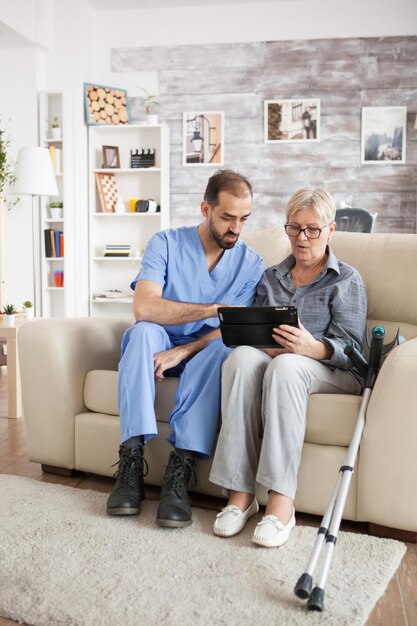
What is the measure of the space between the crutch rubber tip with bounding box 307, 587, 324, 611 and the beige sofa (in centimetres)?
48

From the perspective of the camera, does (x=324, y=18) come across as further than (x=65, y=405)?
Yes

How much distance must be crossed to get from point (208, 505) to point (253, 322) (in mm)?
625

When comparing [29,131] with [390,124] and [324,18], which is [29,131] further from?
[390,124]

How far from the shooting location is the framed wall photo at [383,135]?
5.46 meters

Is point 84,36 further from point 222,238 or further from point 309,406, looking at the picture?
point 309,406

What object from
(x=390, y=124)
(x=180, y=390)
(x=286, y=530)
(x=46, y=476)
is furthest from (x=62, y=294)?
(x=286, y=530)

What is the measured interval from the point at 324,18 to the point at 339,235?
375 cm

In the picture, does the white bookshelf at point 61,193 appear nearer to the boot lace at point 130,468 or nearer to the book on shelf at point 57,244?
the book on shelf at point 57,244

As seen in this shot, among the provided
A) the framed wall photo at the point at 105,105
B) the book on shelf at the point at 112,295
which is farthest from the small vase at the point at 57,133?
the book on shelf at the point at 112,295

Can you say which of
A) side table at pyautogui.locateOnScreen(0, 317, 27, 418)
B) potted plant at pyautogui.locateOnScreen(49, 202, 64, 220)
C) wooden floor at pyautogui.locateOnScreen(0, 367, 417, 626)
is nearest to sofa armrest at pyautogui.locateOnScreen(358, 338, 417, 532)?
wooden floor at pyautogui.locateOnScreen(0, 367, 417, 626)

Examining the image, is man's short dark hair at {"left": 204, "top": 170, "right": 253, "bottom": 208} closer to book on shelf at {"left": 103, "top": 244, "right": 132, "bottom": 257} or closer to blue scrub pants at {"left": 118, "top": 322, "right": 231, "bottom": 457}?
blue scrub pants at {"left": 118, "top": 322, "right": 231, "bottom": 457}

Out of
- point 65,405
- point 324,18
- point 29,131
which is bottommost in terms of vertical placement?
point 65,405

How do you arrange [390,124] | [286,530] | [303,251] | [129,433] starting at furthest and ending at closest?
1. [390,124]
2. [303,251]
3. [129,433]
4. [286,530]

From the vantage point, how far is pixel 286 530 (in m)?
1.79
